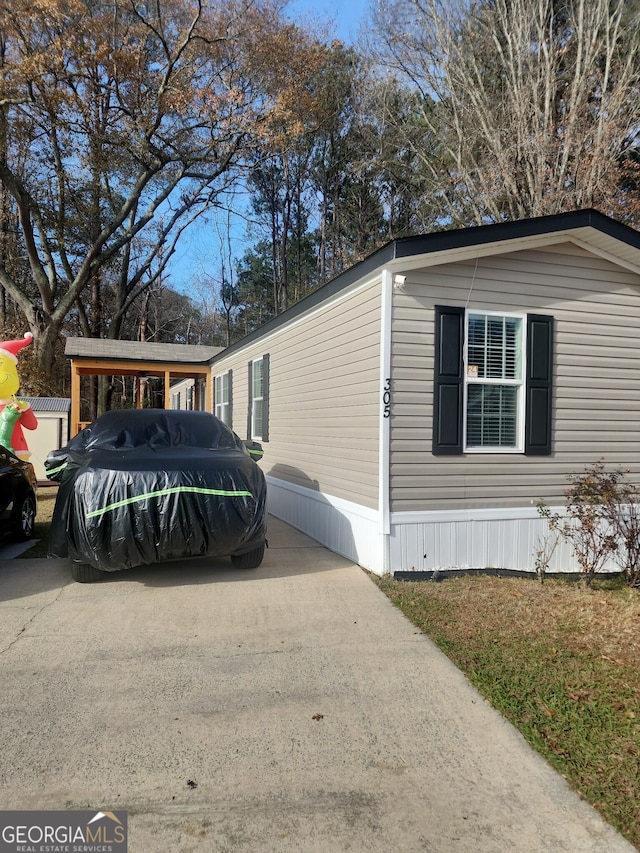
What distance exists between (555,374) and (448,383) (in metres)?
1.37

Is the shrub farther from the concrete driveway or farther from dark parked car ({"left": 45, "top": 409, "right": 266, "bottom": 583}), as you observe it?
dark parked car ({"left": 45, "top": 409, "right": 266, "bottom": 583})

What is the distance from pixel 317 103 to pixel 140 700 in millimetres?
21202

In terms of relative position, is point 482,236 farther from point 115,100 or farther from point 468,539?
point 115,100

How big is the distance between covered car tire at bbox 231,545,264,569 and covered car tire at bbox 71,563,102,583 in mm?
1312

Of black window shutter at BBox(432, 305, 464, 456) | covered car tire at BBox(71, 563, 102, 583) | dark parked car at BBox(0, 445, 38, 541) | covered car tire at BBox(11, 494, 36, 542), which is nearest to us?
covered car tire at BBox(71, 563, 102, 583)

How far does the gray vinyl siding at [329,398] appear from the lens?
579 centimetres

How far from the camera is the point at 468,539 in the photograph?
5.82 m

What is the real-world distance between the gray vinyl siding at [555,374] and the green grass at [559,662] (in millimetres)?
1015

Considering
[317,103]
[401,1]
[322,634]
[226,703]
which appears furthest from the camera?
[317,103]

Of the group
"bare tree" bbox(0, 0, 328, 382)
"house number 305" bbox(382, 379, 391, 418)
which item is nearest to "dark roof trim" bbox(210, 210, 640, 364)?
"house number 305" bbox(382, 379, 391, 418)

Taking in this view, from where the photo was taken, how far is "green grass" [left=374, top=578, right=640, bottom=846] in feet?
8.30

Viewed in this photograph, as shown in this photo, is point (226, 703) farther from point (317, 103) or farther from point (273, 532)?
point (317, 103)

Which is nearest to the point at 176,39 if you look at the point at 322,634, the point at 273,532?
the point at 273,532

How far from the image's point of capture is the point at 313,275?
984 inches
